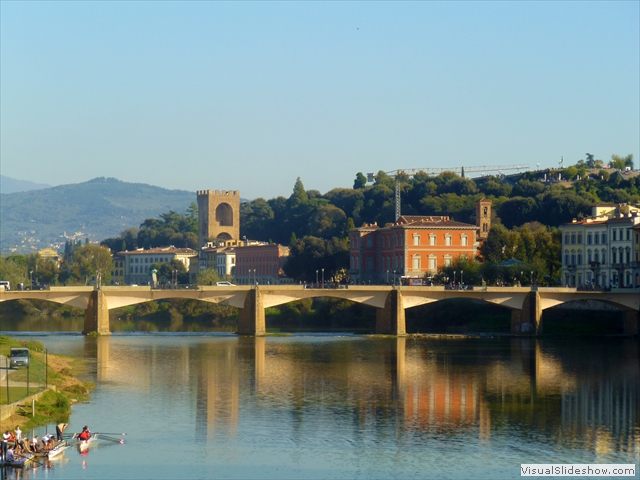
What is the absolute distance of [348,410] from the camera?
4744 centimetres

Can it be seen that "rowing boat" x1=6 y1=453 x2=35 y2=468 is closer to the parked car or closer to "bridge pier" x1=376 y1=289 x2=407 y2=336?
the parked car

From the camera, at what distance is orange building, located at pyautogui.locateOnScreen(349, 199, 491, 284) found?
4427 inches

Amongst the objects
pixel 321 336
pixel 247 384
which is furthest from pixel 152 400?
pixel 321 336

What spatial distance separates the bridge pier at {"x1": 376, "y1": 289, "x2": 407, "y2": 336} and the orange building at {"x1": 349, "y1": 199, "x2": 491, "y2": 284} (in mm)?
22576

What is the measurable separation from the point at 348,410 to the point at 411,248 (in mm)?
65741

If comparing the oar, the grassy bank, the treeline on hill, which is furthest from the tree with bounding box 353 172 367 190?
the oar

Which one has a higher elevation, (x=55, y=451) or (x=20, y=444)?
(x=20, y=444)

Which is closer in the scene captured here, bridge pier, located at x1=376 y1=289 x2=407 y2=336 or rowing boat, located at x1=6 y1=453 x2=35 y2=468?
rowing boat, located at x1=6 y1=453 x2=35 y2=468

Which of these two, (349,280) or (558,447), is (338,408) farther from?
(349,280)

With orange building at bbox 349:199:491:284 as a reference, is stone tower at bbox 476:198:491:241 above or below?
above

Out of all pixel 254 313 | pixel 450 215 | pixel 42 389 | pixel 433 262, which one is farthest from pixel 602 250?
pixel 42 389

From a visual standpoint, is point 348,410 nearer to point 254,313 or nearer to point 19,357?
point 19,357

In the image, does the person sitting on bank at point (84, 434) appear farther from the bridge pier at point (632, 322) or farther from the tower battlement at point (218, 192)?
the tower battlement at point (218, 192)

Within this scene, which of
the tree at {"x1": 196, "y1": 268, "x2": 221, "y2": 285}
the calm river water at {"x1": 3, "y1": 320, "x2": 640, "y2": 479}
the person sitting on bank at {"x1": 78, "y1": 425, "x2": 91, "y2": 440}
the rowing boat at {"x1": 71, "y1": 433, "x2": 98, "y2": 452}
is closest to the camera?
the calm river water at {"x1": 3, "y1": 320, "x2": 640, "y2": 479}
